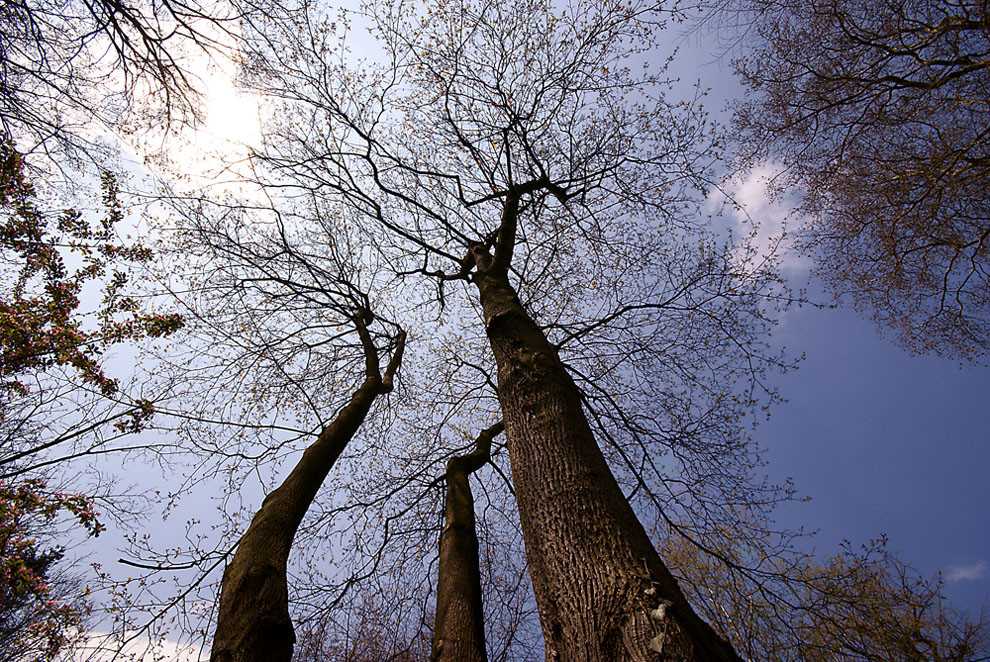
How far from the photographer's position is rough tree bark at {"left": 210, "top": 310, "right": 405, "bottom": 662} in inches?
76.5

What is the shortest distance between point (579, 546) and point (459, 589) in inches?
65.2

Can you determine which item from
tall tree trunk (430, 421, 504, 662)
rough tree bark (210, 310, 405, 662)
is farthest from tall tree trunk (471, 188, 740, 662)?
rough tree bark (210, 310, 405, 662)

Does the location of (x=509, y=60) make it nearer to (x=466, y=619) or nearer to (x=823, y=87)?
(x=823, y=87)

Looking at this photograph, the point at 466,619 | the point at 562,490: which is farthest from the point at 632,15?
the point at 466,619

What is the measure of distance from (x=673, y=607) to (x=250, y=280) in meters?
5.79

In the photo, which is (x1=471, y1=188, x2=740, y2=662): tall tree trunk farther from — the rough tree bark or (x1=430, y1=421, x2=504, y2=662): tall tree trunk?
the rough tree bark

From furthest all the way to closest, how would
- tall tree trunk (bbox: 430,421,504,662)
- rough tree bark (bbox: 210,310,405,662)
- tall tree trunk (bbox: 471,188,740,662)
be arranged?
tall tree trunk (bbox: 430,421,504,662) < rough tree bark (bbox: 210,310,405,662) < tall tree trunk (bbox: 471,188,740,662)

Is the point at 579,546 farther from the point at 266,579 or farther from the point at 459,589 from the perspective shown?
the point at 266,579

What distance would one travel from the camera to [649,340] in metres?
5.35

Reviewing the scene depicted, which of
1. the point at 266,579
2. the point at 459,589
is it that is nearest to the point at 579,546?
the point at 459,589

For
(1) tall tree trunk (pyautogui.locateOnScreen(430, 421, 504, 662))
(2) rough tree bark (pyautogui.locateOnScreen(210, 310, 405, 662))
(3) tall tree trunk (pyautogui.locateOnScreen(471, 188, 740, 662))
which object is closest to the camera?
(3) tall tree trunk (pyautogui.locateOnScreen(471, 188, 740, 662))

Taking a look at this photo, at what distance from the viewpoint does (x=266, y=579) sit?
2.22m

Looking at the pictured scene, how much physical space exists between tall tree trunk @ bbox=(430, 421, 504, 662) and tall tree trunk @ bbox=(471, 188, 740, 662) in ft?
3.64

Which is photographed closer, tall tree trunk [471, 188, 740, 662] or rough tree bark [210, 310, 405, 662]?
tall tree trunk [471, 188, 740, 662]
